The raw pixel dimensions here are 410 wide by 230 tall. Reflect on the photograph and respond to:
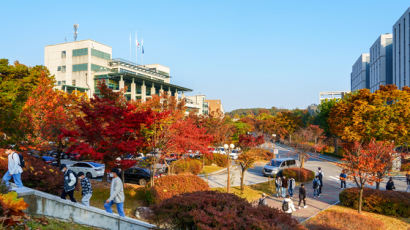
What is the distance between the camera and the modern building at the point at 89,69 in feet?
182

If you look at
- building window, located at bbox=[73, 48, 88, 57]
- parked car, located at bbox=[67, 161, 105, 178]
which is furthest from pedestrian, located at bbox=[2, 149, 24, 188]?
building window, located at bbox=[73, 48, 88, 57]

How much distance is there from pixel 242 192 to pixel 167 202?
1254 cm

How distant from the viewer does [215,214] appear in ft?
22.2

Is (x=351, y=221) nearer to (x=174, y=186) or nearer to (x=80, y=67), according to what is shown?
(x=174, y=186)

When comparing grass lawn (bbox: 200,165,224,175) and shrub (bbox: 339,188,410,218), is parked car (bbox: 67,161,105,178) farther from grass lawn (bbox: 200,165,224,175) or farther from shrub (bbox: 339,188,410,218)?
shrub (bbox: 339,188,410,218)

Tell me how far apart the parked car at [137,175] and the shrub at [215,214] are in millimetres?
12593

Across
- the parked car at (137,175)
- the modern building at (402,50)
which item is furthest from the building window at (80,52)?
the modern building at (402,50)

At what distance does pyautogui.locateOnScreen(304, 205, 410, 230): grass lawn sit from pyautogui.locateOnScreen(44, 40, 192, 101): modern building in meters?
44.5

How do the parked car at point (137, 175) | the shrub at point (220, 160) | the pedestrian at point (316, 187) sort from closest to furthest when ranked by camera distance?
the pedestrian at point (316, 187), the parked car at point (137, 175), the shrub at point (220, 160)

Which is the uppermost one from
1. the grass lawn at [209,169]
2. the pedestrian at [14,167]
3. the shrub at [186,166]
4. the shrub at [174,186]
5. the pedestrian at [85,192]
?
the pedestrian at [14,167]

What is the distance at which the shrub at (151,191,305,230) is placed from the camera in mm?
6328

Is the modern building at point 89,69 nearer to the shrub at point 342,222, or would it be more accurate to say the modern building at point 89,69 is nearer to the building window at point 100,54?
the building window at point 100,54

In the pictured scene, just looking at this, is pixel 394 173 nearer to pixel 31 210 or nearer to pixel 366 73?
pixel 31 210

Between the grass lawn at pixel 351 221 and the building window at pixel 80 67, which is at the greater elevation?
the building window at pixel 80 67
